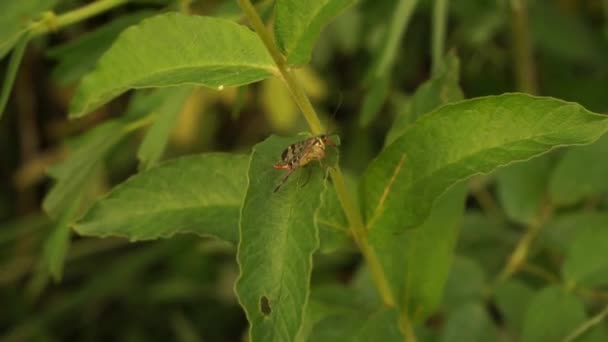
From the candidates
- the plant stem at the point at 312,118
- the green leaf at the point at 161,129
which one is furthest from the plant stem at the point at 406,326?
the green leaf at the point at 161,129

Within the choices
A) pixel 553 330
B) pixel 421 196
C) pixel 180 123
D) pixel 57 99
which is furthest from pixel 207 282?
pixel 421 196

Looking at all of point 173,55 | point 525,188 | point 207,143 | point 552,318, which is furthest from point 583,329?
point 207,143

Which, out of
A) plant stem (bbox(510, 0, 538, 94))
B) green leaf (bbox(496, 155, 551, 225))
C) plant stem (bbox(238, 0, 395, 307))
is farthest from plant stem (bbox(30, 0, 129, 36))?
plant stem (bbox(510, 0, 538, 94))

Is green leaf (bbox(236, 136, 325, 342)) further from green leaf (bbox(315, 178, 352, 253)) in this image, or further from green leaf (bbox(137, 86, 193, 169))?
green leaf (bbox(137, 86, 193, 169))

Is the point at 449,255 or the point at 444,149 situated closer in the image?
the point at 444,149

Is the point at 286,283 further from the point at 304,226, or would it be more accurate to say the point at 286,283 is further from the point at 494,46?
the point at 494,46

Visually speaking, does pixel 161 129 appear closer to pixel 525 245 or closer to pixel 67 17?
pixel 67 17
